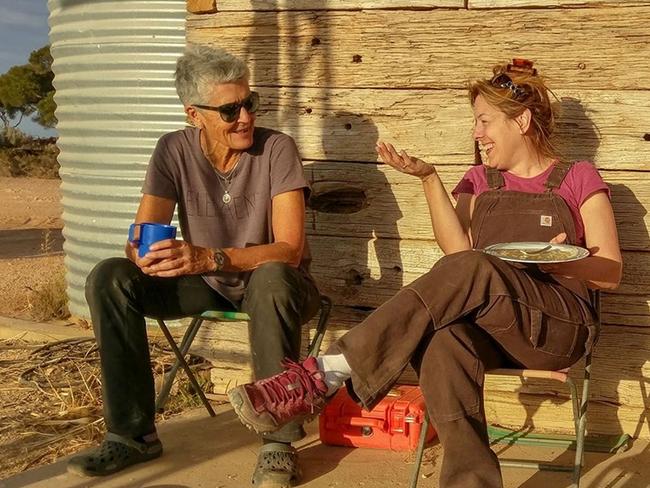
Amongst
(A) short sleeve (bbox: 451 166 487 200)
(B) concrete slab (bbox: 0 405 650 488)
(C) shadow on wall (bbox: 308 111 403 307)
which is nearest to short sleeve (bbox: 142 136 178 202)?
(C) shadow on wall (bbox: 308 111 403 307)

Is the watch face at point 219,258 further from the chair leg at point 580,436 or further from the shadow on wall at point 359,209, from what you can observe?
the chair leg at point 580,436

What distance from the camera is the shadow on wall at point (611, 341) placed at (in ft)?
13.3

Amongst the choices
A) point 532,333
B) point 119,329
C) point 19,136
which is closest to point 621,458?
point 532,333

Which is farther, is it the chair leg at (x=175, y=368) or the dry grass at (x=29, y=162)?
the dry grass at (x=29, y=162)

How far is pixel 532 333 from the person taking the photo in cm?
318

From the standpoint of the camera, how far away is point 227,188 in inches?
162

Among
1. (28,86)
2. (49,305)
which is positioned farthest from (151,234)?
(28,86)

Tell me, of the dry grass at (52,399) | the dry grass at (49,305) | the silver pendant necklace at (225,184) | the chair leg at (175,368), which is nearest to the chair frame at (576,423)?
the chair leg at (175,368)

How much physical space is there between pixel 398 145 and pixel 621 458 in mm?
1589

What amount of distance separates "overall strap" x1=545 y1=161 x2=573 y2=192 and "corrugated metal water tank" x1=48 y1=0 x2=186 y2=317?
2341 millimetres

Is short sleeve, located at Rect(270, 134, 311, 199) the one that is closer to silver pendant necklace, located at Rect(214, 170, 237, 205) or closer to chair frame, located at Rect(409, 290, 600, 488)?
silver pendant necklace, located at Rect(214, 170, 237, 205)

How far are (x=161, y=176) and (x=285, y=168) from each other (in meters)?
0.53

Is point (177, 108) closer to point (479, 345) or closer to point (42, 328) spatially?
point (42, 328)

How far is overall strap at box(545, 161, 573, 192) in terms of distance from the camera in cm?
368
